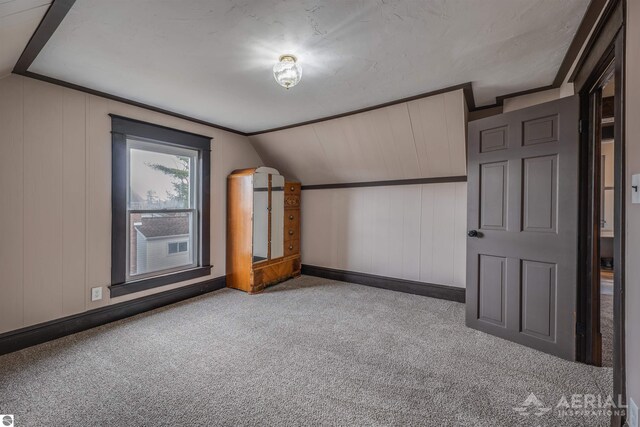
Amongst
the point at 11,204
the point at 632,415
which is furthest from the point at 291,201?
the point at 632,415

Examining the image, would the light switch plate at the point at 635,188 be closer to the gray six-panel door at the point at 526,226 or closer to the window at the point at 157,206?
the gray six-panel door at the point at 526,226

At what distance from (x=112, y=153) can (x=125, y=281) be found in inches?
51.4

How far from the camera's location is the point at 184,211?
3.53 meters

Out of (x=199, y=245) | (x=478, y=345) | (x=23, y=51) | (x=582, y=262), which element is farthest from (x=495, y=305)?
(x=23, y=51)

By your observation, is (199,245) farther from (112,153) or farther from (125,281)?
(112,153)

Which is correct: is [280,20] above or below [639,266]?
above

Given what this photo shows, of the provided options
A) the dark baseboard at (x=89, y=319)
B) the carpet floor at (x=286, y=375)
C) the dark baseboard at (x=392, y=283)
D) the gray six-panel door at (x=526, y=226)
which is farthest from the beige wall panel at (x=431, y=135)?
the dark baseboard at (x=89, y=319)

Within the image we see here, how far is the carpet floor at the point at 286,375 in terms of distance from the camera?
1.55 meters

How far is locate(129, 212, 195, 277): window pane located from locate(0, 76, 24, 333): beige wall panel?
2.83 ft

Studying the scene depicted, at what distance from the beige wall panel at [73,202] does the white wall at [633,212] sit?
3.76 m

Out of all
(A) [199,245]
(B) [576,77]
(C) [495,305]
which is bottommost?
(C) [495,305]

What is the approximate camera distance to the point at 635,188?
1125 millimetres

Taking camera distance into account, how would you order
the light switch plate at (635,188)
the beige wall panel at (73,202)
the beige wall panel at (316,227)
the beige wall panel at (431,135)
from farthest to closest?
the beige wall panel at (316,227) < the beige wall panel at (431,135) < the beige wall panel at (73,202) < the light switch plate at (635,188)

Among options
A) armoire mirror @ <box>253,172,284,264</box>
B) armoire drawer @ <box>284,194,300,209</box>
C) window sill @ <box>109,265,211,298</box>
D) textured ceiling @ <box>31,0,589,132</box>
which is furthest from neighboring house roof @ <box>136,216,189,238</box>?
armoire drawer @ <box>284,194,300,209</box>
